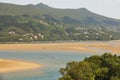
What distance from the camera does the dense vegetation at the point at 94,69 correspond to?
2856 cm

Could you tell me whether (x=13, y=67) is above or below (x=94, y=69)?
below

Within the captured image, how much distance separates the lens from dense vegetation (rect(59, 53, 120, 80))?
93.7 ft

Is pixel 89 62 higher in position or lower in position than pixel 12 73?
higher

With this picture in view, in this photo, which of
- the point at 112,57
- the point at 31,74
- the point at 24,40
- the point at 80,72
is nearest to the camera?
the point at 80,72

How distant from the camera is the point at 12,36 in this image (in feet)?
530

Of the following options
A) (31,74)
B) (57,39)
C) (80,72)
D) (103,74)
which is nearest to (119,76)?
(103,74)

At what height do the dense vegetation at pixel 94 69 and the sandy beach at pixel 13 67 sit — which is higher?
the dense vegetation at pixel 94 69

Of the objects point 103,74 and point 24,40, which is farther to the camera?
point 24,40

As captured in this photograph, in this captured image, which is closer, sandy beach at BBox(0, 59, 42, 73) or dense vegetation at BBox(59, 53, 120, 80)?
dense vegetation at BBox(59, 53, 120, 80)

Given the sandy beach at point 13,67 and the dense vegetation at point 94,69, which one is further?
the sandy beach at point 13,67

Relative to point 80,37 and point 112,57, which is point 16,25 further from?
point 112,57

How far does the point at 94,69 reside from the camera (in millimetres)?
30266

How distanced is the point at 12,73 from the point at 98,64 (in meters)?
22.9

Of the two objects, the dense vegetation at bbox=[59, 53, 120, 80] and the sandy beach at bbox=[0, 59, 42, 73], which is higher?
the dense vegetation at bbox=[59, 53, 120, 80]
